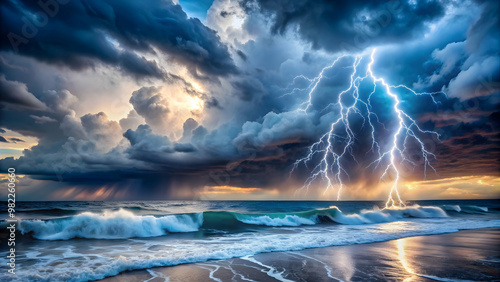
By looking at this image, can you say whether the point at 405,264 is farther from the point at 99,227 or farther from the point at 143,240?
the point at 99,227

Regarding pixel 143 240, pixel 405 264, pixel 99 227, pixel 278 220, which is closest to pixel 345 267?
pixel 405 264

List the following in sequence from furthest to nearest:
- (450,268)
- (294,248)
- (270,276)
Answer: (294,248) → (450,268) → (270,276)

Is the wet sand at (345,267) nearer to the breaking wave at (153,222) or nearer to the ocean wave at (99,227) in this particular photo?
the ocean wave at (99,227)

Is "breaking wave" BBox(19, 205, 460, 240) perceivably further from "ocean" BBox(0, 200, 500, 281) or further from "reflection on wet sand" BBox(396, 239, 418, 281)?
"reflection on wet sand" BBox(396, 239, 418, 281)

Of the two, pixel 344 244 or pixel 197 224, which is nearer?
pixel 344 244

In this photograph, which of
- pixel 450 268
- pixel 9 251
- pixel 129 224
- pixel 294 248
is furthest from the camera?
pixel 129 224

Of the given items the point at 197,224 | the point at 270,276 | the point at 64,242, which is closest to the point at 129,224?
the point at 64,242

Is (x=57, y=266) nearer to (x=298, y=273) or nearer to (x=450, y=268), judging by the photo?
(x=298, y=273)
